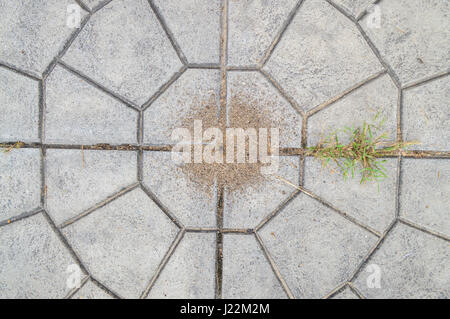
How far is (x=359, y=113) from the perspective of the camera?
1.71m

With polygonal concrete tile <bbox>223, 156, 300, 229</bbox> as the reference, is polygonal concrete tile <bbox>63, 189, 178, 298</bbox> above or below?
below

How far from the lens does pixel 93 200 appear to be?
5.76 ft

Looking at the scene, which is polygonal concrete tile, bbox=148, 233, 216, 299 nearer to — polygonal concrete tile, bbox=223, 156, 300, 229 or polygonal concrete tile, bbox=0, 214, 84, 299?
polygonal concrete tile, bbox=223, 156, 300, 229

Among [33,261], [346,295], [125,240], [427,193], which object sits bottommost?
[346,295]

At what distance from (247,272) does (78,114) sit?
150 cm

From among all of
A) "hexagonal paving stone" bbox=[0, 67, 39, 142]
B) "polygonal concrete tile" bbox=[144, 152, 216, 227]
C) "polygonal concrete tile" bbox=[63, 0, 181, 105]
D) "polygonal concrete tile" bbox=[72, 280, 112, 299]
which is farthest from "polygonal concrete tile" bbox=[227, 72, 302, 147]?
"polygonal concrete tile" bbox=[72, 280, 112, 299]

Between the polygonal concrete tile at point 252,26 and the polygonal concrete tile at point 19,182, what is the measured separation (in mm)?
1445

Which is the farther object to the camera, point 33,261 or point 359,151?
point 33,261

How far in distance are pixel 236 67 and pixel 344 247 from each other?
134cm

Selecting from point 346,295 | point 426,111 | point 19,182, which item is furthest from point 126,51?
point 346,295

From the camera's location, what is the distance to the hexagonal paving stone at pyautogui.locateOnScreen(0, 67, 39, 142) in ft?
5.77

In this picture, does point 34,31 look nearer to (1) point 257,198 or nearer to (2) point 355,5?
(1) point 257,198

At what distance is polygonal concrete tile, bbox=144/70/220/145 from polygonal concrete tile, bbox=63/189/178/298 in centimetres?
40
